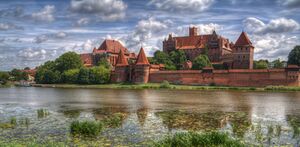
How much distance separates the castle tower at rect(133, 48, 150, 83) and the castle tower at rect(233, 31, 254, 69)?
56.7 feet

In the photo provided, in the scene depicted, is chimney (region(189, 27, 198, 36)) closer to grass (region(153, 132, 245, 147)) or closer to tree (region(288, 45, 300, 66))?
tree (region(288, 45, 300, 66))

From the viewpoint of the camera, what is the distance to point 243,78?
177 ft

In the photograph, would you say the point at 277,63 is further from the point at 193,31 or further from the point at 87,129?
the point at 87,129

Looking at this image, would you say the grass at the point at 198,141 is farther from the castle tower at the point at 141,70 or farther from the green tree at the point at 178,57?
the green tree at the point at 178,57

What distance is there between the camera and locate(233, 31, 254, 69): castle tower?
2574 inches

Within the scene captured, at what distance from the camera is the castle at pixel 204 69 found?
52156 millimetres

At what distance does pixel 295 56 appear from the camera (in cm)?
6375

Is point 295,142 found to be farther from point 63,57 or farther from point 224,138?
point 63,57

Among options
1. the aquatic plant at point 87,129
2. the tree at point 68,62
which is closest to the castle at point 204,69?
the tree at point 68,62

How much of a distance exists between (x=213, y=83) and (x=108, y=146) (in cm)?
4809

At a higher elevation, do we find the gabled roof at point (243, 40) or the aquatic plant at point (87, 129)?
the gabled roof at point (243, 40)

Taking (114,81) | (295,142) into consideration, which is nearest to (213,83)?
(114,81)

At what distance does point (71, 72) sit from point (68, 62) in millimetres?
6700

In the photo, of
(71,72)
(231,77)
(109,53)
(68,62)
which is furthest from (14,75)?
(231,77)
